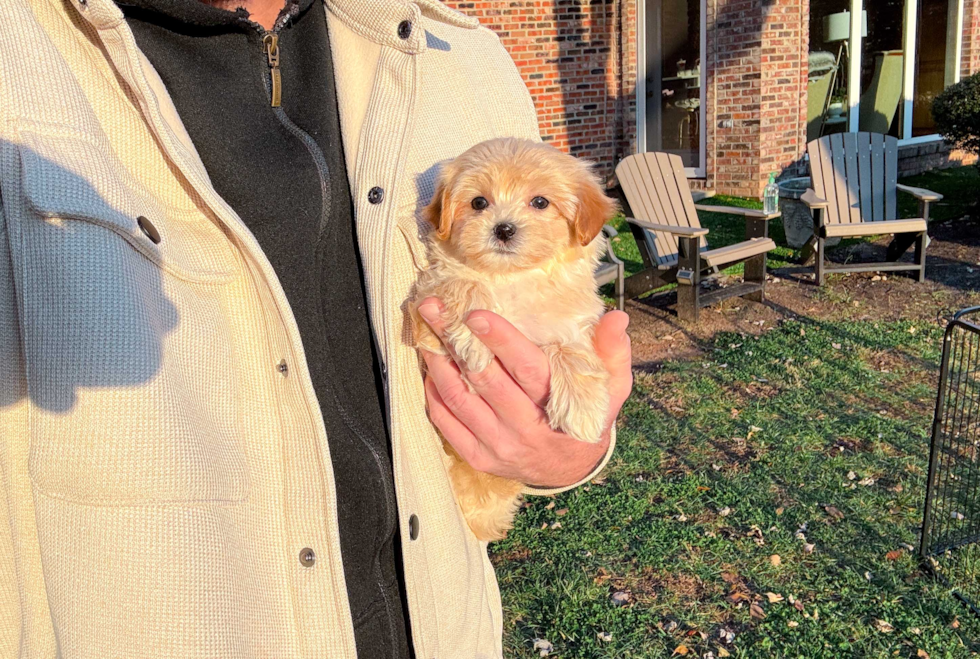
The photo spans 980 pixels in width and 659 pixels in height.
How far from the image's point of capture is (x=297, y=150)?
1660 millimetres

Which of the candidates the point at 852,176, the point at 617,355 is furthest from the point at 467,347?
the point at 852,176

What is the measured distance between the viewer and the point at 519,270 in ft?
8.19

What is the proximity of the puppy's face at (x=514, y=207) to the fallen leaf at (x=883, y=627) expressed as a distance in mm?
3131

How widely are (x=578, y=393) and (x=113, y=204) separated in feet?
4.27

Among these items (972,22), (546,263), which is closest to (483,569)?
(546,263)

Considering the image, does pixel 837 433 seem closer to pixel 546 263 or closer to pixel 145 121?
pixel 546 263

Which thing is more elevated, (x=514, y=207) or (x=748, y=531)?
(x=514, y=207)

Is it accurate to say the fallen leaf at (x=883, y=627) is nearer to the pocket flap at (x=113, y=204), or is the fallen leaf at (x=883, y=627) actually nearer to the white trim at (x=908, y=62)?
the pocket flap at (x=113, y=204)

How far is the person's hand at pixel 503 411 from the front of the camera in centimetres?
187

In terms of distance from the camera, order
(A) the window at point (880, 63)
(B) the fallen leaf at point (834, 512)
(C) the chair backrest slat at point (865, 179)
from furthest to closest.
Result: (A) the window at point (880, 63) < (C) the chair backrest slat at point (865, 179) < (B) the fallen leaf at point (834, 512)

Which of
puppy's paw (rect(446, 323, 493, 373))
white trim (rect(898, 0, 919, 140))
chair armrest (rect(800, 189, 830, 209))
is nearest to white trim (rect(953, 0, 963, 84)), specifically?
white trim (rect(898, 0, 919, 140))

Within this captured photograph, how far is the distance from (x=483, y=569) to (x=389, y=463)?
535 mm

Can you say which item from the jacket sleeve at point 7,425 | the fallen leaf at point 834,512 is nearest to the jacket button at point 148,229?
the jacket sleeve at point 7,425

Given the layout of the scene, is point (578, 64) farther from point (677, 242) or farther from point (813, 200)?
point (677, 242)
